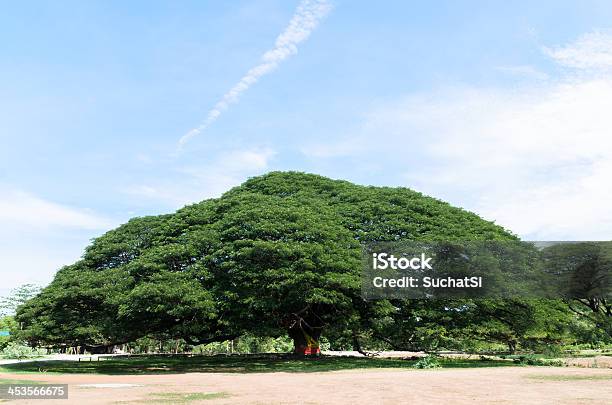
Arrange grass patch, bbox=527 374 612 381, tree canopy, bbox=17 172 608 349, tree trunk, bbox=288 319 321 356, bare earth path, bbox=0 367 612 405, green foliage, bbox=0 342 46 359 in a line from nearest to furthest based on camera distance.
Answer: bare earth path, bbox=0 367 612 405 < grass patch, bbox=527 374 612 381 < tree canopy, bbox=17 172 608 349 < tree trunk, bbox=288 319 321 356 < green foliage, bbox=0 342 46 359

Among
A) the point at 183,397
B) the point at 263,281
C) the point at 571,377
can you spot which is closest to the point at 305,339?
the point at 263,281

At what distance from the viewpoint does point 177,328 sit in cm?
2902

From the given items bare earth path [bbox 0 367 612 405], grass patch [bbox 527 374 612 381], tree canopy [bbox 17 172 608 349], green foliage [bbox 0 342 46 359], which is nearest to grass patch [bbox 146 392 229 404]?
bare earth path [bbox 0 367 612 405]

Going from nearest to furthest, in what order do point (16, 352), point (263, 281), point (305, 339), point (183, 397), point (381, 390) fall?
point (183, 397) → point (381, 390) → point (263, 281) → point (305, 339) → point (16, 352)

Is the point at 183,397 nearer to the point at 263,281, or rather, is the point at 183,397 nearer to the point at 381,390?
the point at 381,390

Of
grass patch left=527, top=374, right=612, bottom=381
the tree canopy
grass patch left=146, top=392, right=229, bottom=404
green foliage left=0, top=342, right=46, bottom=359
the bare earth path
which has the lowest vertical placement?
green foliage left=0, top=342, right=46, bottom=359

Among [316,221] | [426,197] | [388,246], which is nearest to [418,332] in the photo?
[388,246]

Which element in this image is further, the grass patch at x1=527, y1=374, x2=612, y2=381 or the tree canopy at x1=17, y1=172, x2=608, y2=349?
the tree canopy at x1=17, y1=172, x2=608, y2=349

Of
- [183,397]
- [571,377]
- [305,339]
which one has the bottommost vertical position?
[571,377]

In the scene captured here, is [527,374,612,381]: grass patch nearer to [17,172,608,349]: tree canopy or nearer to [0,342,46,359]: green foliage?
[17,172,608,349]: tree canopy

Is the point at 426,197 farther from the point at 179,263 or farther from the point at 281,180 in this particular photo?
the point at 179,263

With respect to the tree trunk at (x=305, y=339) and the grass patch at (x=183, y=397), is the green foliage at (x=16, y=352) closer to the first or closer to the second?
the tree trunk at (x=305, y=339)

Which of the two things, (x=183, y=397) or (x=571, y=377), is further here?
(x=571, y=377)

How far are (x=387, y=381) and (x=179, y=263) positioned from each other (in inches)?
532
